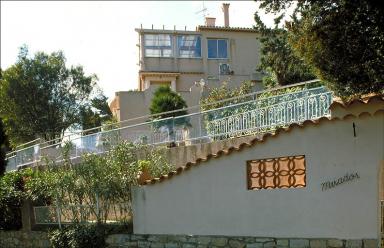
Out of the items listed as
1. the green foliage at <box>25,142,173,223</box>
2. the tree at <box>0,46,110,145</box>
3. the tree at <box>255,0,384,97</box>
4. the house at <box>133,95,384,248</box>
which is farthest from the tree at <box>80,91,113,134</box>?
the tree at <box>255,0,384,97</box>

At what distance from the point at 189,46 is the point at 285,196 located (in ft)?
81.5

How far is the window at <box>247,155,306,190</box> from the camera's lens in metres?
10.5

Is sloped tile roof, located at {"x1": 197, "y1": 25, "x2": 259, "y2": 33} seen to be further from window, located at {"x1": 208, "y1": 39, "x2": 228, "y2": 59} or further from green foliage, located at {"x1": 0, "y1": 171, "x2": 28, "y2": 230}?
green foliage, located at {"x1": 0, "y1": 171, "x2": 28, "y2": 230}

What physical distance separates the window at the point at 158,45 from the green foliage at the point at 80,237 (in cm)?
2117

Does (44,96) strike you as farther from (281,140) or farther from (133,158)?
(281,140)

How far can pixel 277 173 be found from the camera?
1070 cm

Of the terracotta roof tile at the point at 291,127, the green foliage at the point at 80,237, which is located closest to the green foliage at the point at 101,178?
the green foliage at the point at 80,237

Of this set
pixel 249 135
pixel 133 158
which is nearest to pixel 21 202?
pixel 133 158

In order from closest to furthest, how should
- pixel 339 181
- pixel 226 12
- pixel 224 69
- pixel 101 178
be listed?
1. pixel 339 181
2. pixel 101 178
3. pixel 224 69
4. pixel 226 12

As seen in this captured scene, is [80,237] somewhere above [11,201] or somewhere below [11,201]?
below

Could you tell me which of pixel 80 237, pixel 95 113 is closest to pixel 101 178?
pixel 80 237

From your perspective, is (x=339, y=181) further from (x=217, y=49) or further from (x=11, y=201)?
(x=217, y=49)

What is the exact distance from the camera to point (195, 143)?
1478 centimetres

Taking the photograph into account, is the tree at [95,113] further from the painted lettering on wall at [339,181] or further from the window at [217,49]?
the painted lettering on wall at [339,181]
